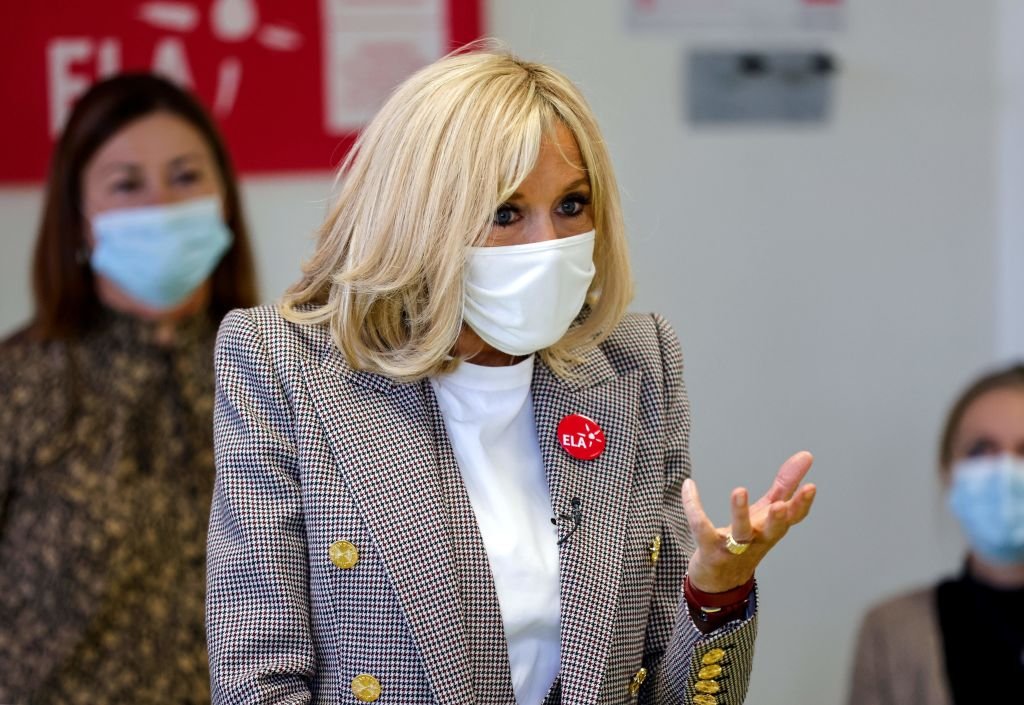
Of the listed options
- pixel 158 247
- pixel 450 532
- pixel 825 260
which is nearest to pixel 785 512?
pixel 450 532

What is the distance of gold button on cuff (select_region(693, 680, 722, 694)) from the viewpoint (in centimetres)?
184

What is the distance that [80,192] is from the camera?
10.1ft

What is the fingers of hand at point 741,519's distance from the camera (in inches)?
66.1

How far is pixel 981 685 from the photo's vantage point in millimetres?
2822

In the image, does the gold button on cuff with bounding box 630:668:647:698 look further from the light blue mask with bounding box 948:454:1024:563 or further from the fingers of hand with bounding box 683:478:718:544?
the light blue mask with bounding box 948:454:1024:563

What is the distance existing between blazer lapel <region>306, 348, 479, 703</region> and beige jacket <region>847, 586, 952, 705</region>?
1.43 meters

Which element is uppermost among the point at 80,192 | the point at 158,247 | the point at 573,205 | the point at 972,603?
the point at 573,205

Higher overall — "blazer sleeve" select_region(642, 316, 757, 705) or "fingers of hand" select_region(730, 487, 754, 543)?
"fingers of hand" select_region(730, 487, 754, 543)

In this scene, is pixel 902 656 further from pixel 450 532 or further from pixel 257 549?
pixel 257 549

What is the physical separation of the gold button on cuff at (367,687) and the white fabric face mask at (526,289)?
452 millimetres

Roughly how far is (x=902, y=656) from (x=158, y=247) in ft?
5.74

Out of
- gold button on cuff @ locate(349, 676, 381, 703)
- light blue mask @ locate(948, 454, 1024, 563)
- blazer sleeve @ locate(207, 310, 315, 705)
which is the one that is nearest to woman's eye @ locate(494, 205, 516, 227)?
blazer sleeve @ locate(207, 310, 315, 705)

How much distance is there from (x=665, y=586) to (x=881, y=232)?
2056mm

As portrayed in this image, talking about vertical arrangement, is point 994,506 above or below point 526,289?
below
